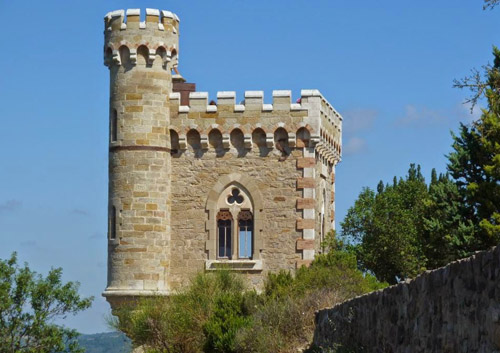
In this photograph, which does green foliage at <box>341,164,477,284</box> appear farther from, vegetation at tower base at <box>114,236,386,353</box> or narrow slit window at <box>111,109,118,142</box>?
narrow slit window at <box>111,109,118,142</box>

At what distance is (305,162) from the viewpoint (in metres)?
36.2

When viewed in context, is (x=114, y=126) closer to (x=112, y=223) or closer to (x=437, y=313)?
(x=112, y=223)

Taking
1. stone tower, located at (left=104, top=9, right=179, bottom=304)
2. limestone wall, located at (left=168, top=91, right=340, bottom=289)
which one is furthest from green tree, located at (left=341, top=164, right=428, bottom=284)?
stone tower, located at (left=104, top=9, right=179, bottom=304)

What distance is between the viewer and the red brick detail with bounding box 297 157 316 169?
3612 cm

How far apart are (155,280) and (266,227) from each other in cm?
376

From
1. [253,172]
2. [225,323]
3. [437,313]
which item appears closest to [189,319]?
[225,323]

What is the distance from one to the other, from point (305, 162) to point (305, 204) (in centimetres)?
133

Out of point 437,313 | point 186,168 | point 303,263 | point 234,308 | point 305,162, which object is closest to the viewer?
point 437,313

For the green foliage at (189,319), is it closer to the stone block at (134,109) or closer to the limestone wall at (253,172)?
the limestone wall at (253,172)

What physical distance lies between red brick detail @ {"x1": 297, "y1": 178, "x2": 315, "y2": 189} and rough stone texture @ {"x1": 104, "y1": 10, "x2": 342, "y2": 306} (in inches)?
1.2

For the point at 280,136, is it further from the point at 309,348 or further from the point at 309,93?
the point at 309,348

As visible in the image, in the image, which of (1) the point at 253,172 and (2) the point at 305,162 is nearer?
(2) the point at 305,162

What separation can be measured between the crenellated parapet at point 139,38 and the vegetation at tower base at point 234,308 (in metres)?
7.03

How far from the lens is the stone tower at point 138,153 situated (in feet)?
116
